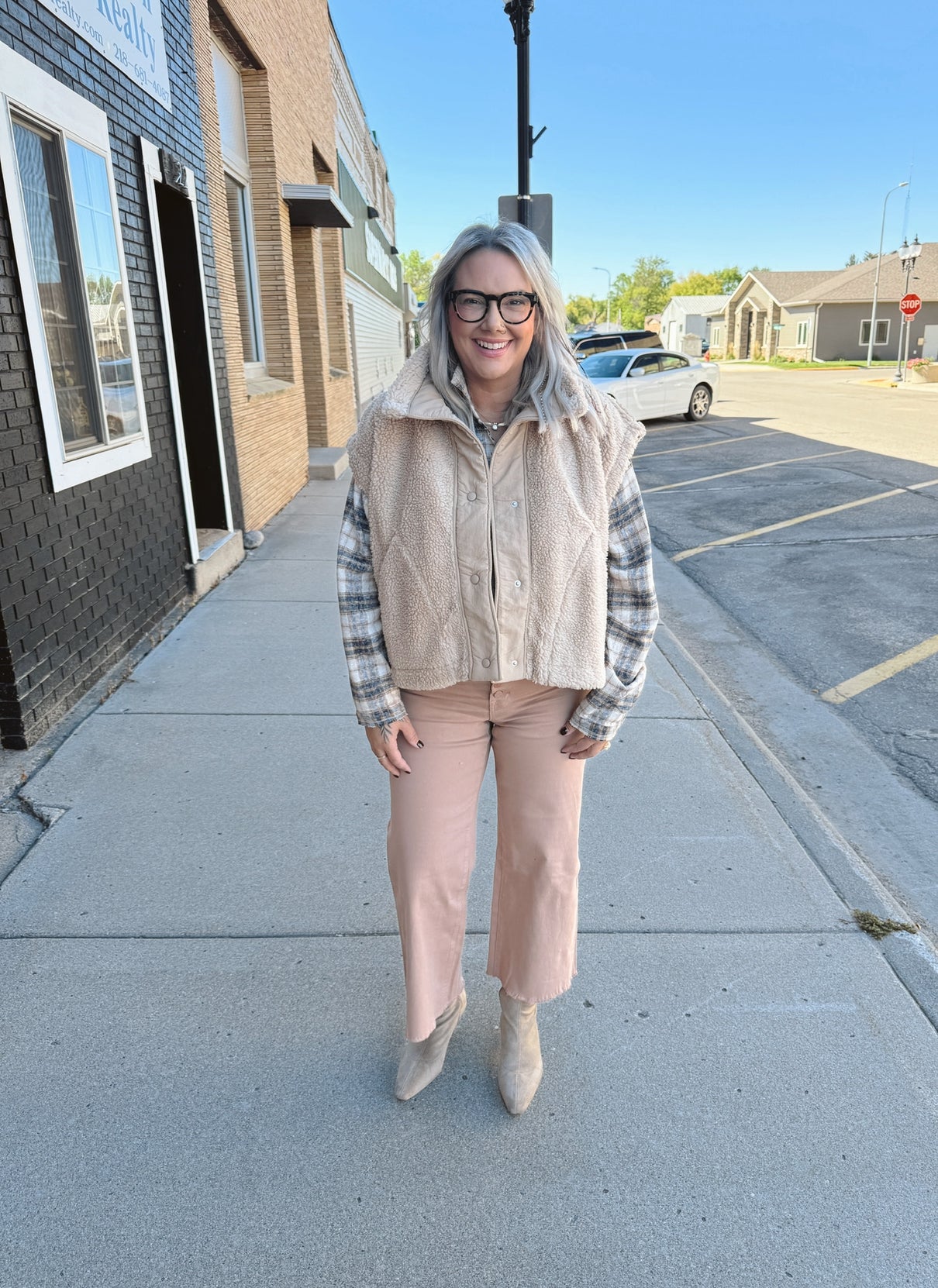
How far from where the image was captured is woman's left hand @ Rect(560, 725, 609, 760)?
1994 mm

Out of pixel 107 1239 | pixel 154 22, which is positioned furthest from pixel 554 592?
pixel 154 22

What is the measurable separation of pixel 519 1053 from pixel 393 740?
83 centimetres

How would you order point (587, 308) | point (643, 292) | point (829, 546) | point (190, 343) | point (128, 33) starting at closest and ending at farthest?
point (128, 33), point (190, 343), point (829, 546), point (643, 292), point (587, 308)

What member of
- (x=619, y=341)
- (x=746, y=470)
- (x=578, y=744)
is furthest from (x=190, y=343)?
(x=619, y=341)

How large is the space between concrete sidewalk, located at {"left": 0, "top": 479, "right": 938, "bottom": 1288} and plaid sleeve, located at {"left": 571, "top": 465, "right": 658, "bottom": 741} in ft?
3.08

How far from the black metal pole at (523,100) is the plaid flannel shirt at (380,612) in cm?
766

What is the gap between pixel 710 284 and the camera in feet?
375

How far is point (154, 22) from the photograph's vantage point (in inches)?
219

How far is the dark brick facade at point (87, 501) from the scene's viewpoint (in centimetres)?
363

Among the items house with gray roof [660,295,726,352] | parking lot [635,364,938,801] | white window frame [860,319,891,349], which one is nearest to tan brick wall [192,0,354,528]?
parking lot [635,364,938,801]

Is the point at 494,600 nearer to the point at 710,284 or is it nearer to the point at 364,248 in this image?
the point at 364,248

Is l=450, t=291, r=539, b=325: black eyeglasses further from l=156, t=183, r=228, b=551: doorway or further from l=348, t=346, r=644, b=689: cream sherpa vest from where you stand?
l=156, t=183, r=228, b=551: doorway

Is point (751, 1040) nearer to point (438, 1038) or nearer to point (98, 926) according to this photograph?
point (438, 1038)

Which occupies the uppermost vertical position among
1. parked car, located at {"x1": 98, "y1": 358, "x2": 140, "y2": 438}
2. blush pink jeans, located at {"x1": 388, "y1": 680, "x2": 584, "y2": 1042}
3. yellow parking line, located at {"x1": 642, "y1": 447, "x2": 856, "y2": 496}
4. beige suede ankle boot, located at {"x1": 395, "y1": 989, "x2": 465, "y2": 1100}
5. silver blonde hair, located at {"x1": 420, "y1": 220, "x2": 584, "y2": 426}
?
silver blonde hair, located at {"x1": 420, "y1": 220, "x2": 584, "y2": 426}
